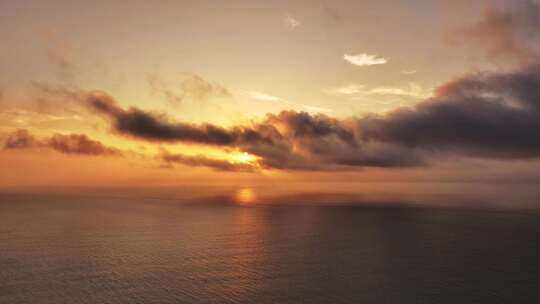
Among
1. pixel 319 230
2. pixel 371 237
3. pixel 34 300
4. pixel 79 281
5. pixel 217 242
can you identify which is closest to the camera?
pixel 34 300

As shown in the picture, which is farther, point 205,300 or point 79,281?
point 79,281

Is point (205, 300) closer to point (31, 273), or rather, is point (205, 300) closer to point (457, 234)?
point (31, 273)

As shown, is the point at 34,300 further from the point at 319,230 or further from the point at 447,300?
the point at 319,230

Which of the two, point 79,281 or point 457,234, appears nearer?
point 79,281

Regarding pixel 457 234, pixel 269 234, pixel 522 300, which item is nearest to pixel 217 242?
pixel 269 234

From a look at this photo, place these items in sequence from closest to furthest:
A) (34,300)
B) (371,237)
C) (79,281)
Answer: (34,300)
(79,281)
(371,237)

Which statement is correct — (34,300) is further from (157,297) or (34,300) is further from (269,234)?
(269,234)

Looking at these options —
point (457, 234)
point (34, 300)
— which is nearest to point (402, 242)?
point (457, 234)

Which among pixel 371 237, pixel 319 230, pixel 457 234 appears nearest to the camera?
pixel 371 237

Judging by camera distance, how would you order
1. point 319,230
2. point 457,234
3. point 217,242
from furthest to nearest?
point 319,230 → point 457,234 → point 217,242
